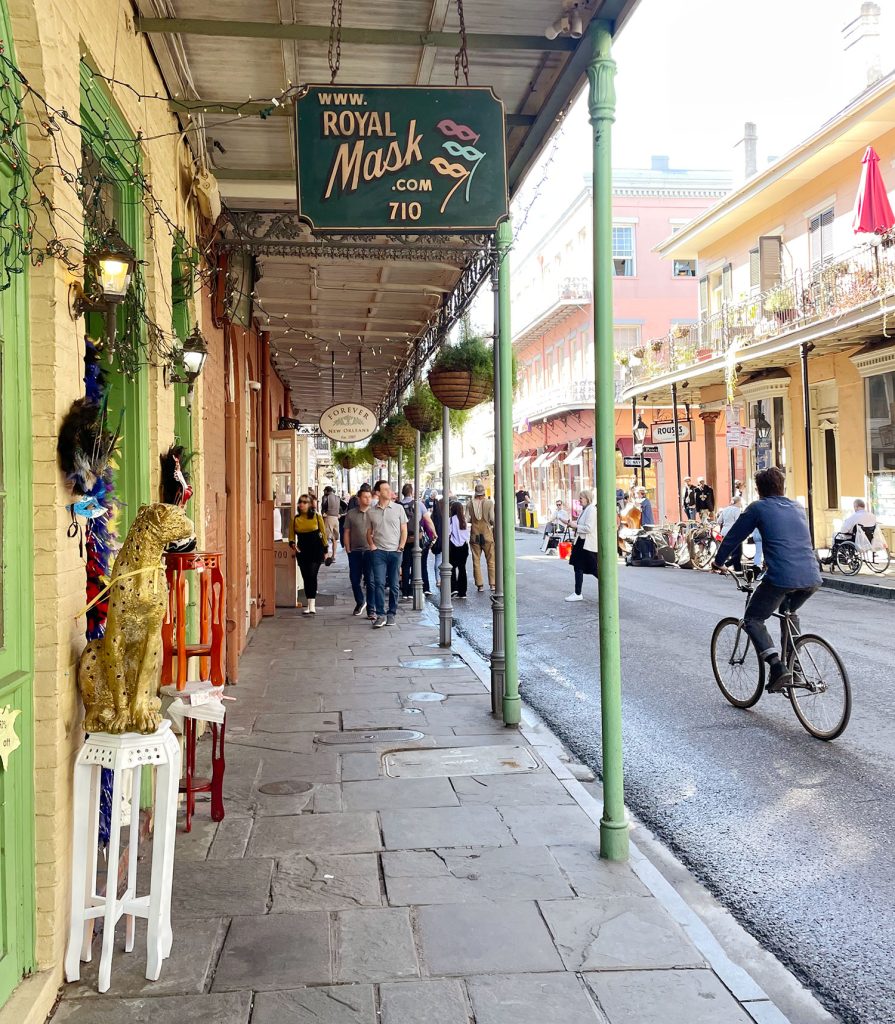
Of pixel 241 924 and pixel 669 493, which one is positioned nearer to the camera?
pixel 241 924

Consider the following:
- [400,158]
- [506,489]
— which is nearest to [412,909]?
[400,158]

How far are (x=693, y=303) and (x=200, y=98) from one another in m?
34.6

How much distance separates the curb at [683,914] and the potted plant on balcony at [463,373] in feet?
14.0

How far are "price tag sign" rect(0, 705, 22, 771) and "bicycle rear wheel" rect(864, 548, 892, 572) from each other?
55.4ft

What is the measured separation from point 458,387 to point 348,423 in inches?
257

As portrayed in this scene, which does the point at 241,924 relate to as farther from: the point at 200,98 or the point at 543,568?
the point at 543,568

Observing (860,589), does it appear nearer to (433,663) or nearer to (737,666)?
(433,663)

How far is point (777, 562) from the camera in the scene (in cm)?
696

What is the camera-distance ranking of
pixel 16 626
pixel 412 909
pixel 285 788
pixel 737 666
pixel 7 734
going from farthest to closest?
1. pixel 737 666
2. pixel 285 788
3. pixel 412 909
4. pixel 16 626
5. pixel 7 734

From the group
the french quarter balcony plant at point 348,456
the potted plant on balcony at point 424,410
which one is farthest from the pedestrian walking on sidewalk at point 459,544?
the french quarter balcony plant at point 348,456

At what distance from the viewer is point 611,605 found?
452 cm

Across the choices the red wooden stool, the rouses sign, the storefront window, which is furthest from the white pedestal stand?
the storefront window

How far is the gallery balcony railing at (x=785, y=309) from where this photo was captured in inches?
672

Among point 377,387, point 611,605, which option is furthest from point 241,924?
point 377,387
